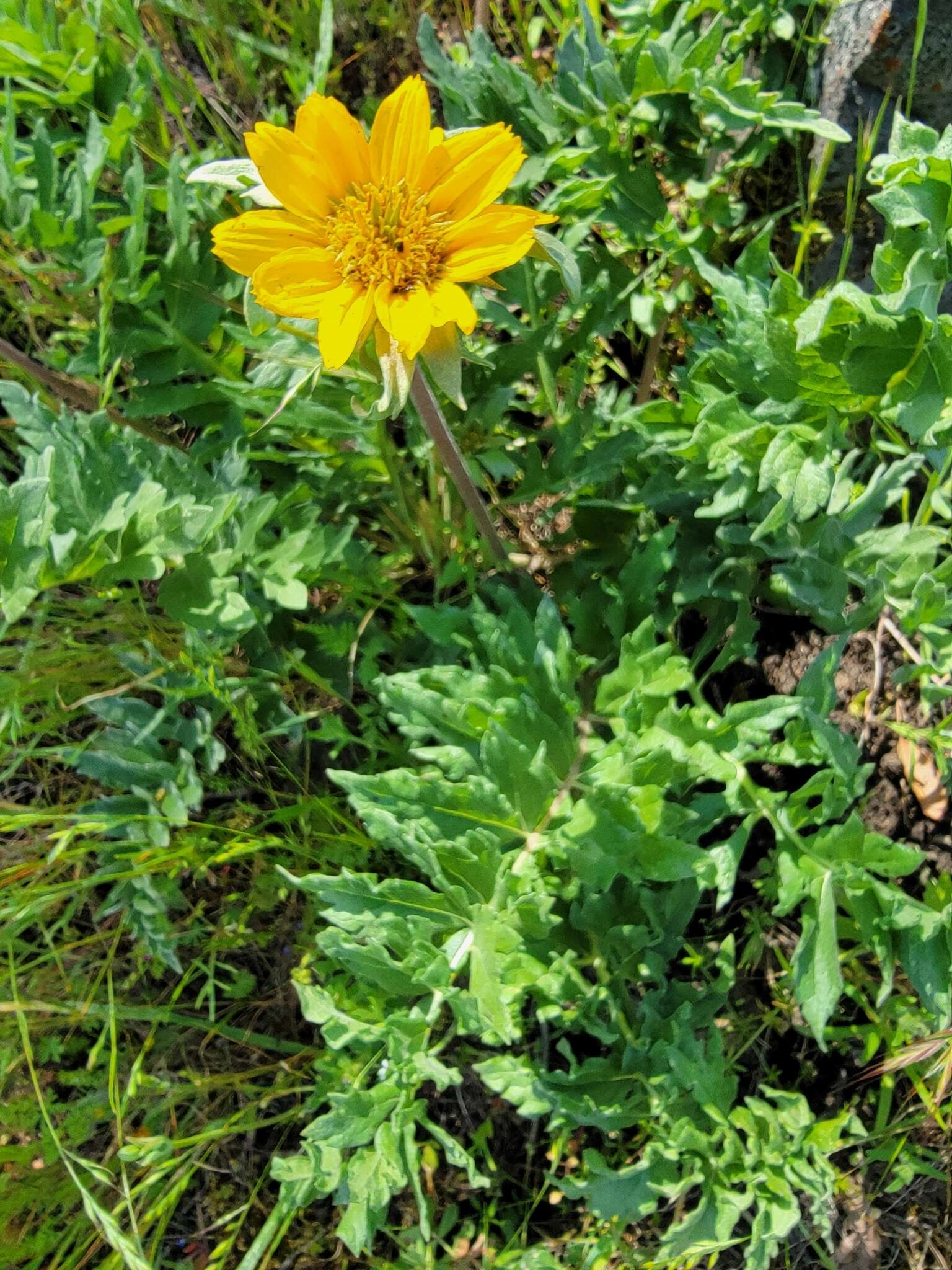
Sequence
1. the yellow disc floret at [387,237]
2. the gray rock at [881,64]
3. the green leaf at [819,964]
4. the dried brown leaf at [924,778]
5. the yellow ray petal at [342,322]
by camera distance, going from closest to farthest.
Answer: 1. the yellow ray petal at [342,322]
2. the yellow disc floret at [387,237]
3. the green leaf at [819,964]
4. the gray rock at [881,64]
5. the dried brown leaf at [924,778]

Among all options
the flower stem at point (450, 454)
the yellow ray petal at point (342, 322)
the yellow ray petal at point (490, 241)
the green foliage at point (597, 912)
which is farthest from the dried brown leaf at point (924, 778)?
the yellow ray petal at point (342, 322)

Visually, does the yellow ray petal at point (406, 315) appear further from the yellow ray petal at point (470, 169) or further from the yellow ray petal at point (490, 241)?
the yellow ray petal at point (470, 169)

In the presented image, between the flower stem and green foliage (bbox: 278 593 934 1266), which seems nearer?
the flower stem

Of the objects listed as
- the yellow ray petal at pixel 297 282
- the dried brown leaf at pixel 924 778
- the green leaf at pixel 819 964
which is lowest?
the dried brown leaf at pixel 924 778

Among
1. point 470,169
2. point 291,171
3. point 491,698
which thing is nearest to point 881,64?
point 470,169

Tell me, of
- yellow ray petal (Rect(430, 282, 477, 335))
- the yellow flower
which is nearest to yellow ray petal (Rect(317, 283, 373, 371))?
the yellow flower

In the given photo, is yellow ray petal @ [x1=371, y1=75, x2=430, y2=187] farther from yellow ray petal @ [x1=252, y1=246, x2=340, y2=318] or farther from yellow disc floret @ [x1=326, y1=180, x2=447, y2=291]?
yellow ray petal @ [x1=252, y1=246, x2=340, y2=318]

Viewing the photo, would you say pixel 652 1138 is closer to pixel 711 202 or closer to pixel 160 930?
pixel 160 930
